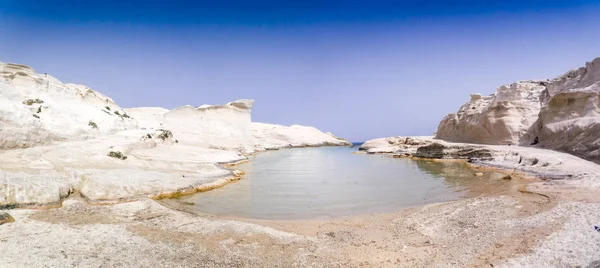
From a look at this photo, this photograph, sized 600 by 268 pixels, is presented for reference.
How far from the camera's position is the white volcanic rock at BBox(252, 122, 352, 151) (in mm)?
59316

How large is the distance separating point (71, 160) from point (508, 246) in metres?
15.7

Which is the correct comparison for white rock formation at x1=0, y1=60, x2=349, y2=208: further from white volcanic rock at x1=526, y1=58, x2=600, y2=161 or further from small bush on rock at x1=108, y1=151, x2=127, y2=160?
white volcanic rock at x1=526, y1=58, x2=600, y2=161

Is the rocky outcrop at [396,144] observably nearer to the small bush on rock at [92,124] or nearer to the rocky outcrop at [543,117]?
the rocky outcrop at [543,117]

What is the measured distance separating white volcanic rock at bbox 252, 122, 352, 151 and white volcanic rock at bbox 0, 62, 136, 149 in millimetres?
30568

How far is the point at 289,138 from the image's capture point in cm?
6494

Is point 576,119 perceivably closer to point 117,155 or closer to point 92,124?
point 117,155

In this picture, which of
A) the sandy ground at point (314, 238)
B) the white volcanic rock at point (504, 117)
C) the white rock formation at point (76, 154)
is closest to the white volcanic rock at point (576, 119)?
the white volcanic rock at point (504, 117)

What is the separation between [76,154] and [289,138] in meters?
51.3

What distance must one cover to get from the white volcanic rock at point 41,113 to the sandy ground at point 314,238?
820 centimetres

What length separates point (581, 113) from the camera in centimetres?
2052

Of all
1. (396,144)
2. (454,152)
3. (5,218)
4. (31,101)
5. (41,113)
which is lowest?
(5,218)

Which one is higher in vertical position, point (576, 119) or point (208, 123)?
point (208, 123)

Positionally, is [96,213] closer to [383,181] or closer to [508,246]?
[508,246]

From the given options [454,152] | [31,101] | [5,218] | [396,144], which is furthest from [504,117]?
[31,101]
